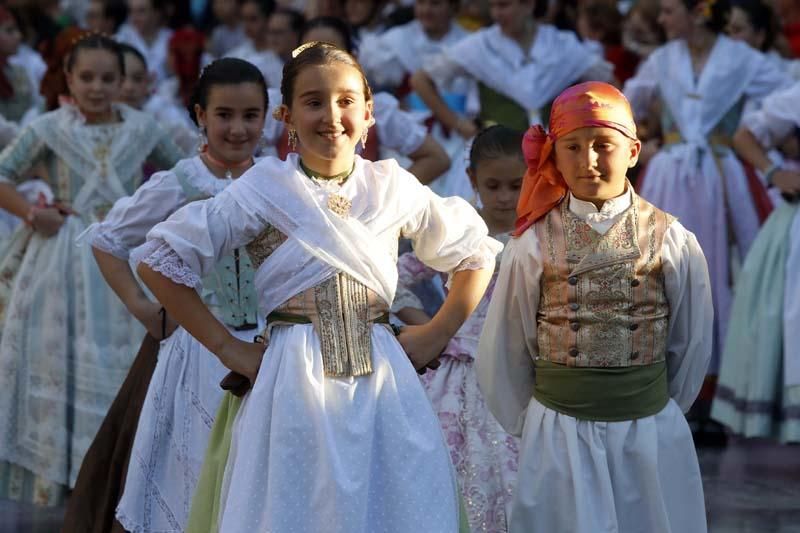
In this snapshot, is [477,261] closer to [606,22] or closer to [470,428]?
[470,428]

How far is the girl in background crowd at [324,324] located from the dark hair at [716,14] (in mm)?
4594

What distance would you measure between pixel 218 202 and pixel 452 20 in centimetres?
688

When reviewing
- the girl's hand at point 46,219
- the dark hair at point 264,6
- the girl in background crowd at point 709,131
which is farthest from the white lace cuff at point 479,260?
the dark hair at point 264,6

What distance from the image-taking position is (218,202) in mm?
3986

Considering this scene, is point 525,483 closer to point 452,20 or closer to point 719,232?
point 719,232

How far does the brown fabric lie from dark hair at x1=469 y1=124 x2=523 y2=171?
1228mm

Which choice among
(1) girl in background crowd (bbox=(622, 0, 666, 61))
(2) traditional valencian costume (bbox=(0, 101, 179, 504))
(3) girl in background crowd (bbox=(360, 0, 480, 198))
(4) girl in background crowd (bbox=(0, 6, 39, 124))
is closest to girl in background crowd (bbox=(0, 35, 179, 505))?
(2) traditional valencian costume (bbox=(0, 101, 179, 504))

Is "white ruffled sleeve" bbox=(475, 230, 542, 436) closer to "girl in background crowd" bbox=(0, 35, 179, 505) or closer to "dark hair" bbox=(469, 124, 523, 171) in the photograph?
"dark hair" bbox=(469, 124, 523, 171)

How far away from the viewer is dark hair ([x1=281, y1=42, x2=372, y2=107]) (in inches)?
158

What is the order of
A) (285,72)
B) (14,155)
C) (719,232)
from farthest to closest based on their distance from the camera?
1. (719,232)
2. (14,155)
3. (285,72)

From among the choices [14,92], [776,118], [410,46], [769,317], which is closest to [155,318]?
[769,317]

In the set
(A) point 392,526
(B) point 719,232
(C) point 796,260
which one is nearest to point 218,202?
(A) point 392,526

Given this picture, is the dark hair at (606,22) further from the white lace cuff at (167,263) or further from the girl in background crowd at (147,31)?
the white lace cuff at (167,263)

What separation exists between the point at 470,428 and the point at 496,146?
0.95m
